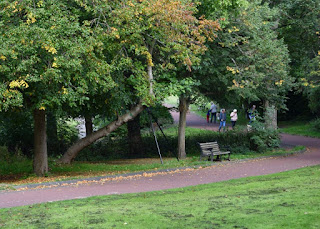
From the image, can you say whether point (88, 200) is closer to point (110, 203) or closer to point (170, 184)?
point (110, 203)

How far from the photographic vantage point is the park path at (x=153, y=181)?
41.2ft

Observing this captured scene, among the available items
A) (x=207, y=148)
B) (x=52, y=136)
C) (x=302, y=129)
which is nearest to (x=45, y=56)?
(x=207, y=148)

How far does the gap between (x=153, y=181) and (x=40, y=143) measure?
15.6 feet

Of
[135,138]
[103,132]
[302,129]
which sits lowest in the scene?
[135,138]

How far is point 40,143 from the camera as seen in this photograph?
1794 cm

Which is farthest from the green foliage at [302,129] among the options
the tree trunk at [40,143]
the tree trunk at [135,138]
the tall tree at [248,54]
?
the tree trunk at [40,143]

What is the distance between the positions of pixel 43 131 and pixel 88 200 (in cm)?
725

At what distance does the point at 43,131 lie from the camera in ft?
58.8

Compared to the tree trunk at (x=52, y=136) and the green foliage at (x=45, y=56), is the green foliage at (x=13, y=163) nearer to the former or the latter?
the tree trunk at (x=52, y=136)

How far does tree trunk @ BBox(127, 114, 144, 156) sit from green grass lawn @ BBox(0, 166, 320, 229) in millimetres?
14281

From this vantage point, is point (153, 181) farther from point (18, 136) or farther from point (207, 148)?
point (18, 136)

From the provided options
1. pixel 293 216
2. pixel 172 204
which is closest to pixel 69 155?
A: pixel 172 204

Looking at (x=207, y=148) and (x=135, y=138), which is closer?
(x=207, y=148)

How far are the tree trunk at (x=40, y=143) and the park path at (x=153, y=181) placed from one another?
3.03m
